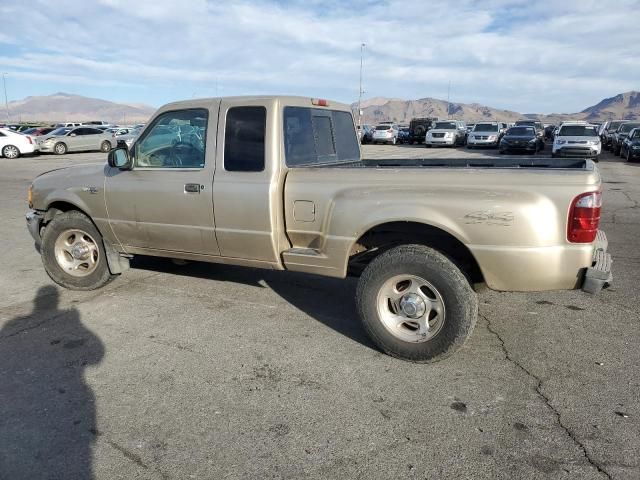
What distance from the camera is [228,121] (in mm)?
4340

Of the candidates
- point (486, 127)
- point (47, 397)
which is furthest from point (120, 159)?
point (486, 127)

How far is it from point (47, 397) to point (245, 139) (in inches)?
95.1

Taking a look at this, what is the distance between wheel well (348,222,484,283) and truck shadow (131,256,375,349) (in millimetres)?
627

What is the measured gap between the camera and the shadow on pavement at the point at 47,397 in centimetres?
265

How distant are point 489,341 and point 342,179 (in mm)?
1778

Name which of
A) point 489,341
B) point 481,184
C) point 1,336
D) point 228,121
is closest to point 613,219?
point 489,341

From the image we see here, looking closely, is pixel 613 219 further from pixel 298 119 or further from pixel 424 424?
pixel 424 424

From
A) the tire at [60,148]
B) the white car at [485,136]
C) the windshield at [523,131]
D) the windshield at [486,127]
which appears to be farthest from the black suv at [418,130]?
the tire at [60,148]

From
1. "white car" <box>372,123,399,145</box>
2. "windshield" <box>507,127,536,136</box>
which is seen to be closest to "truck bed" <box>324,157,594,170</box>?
"windshield" <box>507,127,536,136</box>

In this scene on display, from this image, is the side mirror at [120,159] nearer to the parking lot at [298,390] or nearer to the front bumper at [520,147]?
the parking lot at [298,390]

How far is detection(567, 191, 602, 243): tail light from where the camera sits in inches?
127

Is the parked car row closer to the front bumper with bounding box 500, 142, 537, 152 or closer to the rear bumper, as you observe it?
the front bumper with bounding box 500, 142, 537, 152

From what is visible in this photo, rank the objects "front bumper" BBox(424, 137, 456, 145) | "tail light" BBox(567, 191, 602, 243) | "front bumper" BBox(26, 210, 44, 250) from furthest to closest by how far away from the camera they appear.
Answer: "front bumper" BBox(424, 137, 456, 145), "front bumper" BBox(26, 210, 44, 250), "tail light" BBox(567, 191, 602, 243)

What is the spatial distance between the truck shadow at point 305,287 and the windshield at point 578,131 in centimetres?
2070
